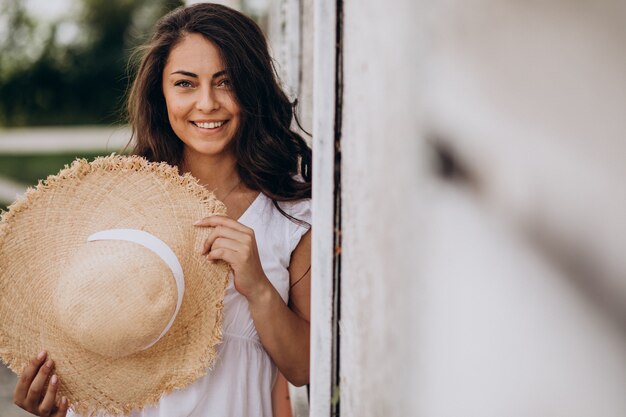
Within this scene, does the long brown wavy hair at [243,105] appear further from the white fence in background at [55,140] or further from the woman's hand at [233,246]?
the white fence in background at [55,140]

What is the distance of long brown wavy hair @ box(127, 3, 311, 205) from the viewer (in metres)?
Result: 1.97

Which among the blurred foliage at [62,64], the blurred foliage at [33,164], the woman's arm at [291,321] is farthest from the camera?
the blurred foliage at [62,64]

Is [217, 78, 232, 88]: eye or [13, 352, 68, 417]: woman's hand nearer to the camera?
[13, 352, 68, 417]: woman's hand

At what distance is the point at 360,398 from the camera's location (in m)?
0.93

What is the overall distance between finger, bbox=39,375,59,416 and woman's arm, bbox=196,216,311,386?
0.49m

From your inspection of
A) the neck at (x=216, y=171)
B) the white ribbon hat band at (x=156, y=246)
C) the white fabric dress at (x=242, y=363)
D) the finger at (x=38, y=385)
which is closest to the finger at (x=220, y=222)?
the white ribbon hat band at (x=156, y=246)

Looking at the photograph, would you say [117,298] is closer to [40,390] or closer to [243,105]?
[40,390]

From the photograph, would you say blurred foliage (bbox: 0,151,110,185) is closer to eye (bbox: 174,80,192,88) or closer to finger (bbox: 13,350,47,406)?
eye (bbox: 174,80,192,88)

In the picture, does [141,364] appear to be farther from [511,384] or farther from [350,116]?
[511,384]

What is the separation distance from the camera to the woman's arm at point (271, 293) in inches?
66.6

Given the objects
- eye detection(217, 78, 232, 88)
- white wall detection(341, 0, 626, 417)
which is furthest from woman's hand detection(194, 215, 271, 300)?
white wall detection(341, 0, 626, 417)

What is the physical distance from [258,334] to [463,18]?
159 cm

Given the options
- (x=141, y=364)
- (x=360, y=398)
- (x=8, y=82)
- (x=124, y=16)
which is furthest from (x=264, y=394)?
(x=124, y=16)

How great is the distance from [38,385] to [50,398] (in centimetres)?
4
